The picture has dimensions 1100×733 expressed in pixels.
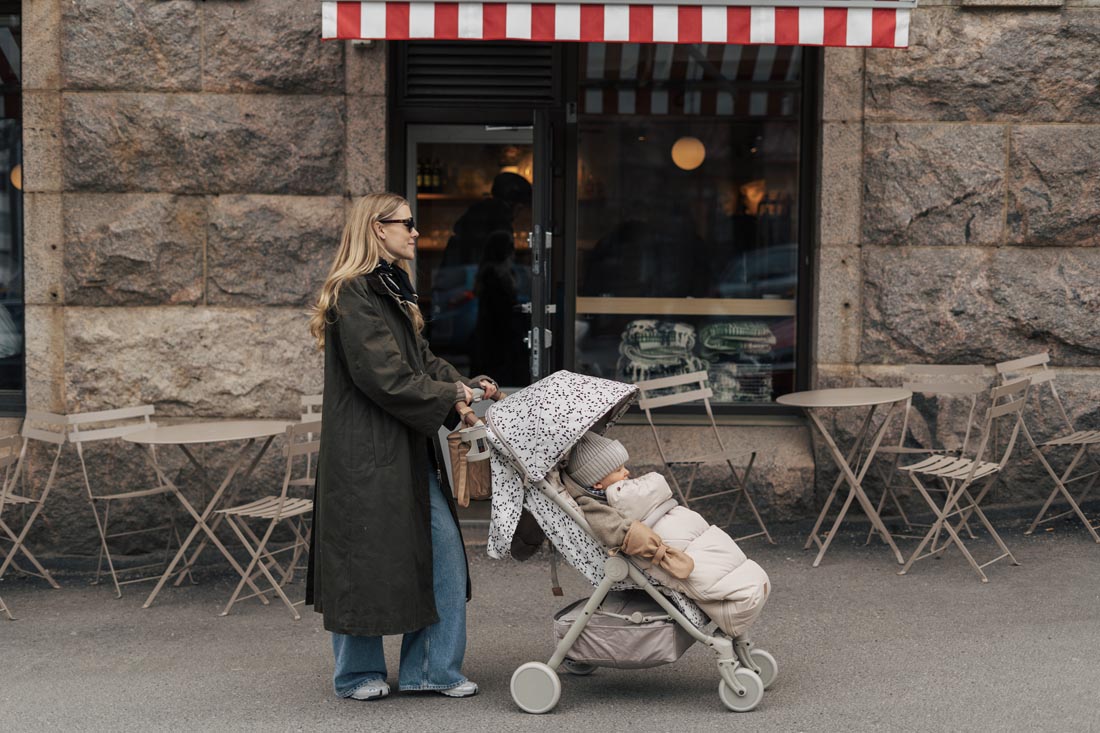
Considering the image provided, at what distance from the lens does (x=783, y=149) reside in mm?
8242

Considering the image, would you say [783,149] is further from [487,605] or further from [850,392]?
Result: [487,605]

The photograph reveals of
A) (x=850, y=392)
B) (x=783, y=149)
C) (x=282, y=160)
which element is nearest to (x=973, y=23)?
(x=783, y=149)

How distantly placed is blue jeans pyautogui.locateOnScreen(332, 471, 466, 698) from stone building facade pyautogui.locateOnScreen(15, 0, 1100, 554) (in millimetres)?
2795

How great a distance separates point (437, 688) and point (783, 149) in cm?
450

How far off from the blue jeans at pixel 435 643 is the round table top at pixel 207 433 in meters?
1.77

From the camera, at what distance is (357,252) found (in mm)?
4910

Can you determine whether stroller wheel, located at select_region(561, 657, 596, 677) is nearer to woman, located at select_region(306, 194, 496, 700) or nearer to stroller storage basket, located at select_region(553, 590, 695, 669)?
stroller storage basket, located at select_region(553, 590, 695, 669)

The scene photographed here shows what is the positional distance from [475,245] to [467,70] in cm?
108

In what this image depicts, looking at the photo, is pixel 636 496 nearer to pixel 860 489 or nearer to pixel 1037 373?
pixel 860 489

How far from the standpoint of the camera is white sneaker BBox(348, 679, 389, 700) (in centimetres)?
501

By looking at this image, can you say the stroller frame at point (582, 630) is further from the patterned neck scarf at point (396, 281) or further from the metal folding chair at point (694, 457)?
the metal folding chair at point (694, 457)

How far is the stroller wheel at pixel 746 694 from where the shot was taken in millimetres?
4758

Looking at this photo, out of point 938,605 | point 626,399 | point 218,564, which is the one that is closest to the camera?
point 626,399

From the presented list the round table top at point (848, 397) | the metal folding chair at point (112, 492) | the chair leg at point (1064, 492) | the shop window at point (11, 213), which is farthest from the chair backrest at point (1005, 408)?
the shop window at point (11, 213)
